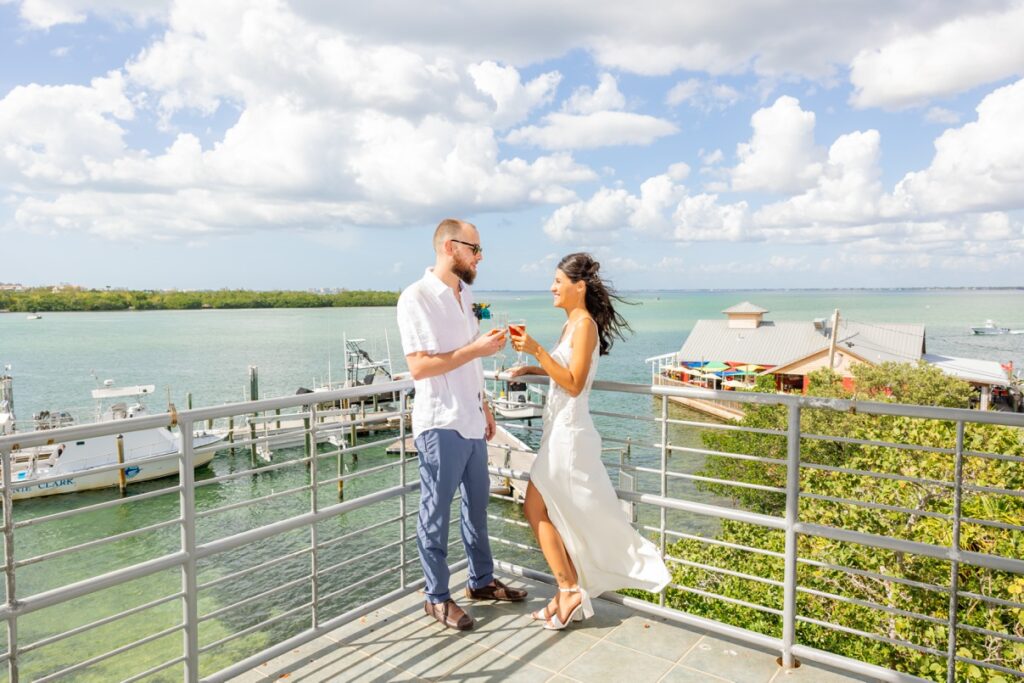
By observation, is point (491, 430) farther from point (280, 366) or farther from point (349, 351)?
point (280, 366)

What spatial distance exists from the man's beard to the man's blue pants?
746mm

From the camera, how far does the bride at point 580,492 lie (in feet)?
10.7

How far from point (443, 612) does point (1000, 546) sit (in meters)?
4.80

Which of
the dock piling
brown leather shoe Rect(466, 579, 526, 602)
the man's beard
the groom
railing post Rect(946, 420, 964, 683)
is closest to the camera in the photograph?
railing post Rect(946, 420, 964, 683)

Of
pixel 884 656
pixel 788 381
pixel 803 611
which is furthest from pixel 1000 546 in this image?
pixel 788 381

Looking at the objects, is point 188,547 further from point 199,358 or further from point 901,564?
point 199,358

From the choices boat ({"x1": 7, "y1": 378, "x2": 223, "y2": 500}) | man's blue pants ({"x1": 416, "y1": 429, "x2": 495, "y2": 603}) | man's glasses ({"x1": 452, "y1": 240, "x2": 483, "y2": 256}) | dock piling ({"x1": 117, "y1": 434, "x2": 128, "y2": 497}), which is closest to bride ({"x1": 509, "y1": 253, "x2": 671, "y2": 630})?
man's blue pants ({"x1": 416, "y1": 429, "x2": 495, "y2": 603})

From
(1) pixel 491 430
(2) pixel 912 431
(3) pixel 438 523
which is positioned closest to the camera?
(3) pixel 438 523

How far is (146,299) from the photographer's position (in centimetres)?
14238

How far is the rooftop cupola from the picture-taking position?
44688mm

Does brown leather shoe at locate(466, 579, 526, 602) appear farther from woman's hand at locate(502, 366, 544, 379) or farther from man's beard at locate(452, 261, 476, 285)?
man's beard at locate(452, 261, 476, 285)

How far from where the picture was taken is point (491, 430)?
11.8ft

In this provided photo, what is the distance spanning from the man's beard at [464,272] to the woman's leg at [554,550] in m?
1.10

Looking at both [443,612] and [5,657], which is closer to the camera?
[5,657]
